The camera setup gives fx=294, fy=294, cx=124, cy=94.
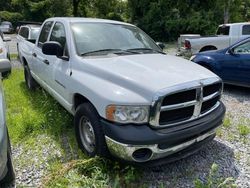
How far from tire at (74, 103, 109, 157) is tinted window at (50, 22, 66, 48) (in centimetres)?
133

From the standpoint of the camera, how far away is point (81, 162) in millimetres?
3438

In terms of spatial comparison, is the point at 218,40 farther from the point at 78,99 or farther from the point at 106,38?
the point at 78,99

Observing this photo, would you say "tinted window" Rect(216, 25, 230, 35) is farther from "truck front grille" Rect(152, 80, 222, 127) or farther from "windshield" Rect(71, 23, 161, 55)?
"truck front grille" Rect(152, 80, 222, 127)

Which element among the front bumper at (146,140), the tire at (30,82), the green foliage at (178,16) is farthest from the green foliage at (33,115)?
the green foliage at (178,16)

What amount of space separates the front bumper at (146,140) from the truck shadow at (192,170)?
1.02 ft

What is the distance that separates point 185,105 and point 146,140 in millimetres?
618

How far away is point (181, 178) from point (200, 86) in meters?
1.08

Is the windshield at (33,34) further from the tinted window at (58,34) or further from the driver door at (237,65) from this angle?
the driver door at (237,65)

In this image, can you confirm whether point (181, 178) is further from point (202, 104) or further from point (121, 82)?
point (121, 82)

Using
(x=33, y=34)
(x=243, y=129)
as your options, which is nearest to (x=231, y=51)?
(x=243, y=129)

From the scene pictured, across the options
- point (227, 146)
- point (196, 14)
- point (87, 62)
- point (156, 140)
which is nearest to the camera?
point (156, 140)

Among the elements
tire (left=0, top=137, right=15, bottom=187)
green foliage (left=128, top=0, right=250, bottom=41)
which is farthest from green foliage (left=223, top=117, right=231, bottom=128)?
green foliage (left=128, top=0, right=250, bottom=41)

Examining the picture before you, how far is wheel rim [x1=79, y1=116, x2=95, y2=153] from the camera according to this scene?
3.56 metres

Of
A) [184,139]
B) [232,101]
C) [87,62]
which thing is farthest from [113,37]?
[232,101]
